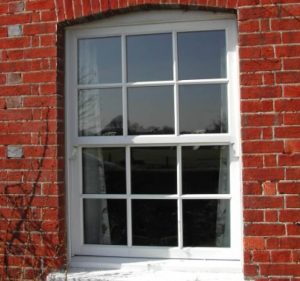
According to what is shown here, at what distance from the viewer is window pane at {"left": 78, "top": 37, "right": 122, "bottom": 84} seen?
416 cm

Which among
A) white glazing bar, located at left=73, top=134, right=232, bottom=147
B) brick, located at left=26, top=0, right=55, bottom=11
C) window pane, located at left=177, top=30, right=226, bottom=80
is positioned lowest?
white glazing bar, located at left=73, top=134, right=232, bottom=147

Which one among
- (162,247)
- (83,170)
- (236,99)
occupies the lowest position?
(162,247)

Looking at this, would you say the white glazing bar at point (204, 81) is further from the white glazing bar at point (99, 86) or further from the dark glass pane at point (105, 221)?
the dark glass pane at point (105, 221)

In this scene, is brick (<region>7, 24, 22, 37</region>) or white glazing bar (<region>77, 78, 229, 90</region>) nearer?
white glazing bar (<region>77, 78, 229, 90</region>)

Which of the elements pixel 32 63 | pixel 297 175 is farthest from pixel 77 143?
pixel 297 175

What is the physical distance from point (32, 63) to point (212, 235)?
6.56ft

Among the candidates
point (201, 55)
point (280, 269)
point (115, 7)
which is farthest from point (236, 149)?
point (115, 7)

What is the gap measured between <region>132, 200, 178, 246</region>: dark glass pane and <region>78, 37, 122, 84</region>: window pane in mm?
1055

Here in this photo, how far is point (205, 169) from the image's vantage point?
3998 millimetres

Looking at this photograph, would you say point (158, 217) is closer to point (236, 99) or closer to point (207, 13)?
point (236, 99)

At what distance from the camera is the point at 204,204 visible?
4004mm

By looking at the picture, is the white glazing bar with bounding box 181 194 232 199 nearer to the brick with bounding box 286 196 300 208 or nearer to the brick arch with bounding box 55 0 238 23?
the brick with bounding box 286 196 300 208

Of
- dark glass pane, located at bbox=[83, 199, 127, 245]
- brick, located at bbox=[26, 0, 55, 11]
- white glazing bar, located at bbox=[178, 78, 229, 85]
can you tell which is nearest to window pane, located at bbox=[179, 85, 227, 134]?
white glazing bar, located at bbox=[178, 78, 229, 85]

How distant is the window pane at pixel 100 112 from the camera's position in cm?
414
